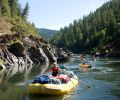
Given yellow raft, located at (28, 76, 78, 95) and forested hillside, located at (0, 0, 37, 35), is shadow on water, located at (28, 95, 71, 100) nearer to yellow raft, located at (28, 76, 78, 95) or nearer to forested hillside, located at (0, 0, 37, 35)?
yellow raft, located at (28, 76, 78, 95)

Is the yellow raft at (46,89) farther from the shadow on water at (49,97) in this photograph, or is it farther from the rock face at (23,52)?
the rock face at (23,52)

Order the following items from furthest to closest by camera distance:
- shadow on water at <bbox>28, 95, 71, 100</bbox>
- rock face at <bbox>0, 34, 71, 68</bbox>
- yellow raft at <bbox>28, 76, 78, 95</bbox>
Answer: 1. rock face at <bbox>0, 34, 71, 68</bbox>
2. yellow raft at <bbox>28, 76, 78, 95</bbox>
3. shadow on water at <bbox>28, 95, 71, 100</bbox>

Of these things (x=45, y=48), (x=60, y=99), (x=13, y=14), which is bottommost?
Result: (x=60, y=99)

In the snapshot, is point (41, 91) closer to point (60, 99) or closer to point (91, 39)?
point (60, 99)

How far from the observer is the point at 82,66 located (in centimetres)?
7244

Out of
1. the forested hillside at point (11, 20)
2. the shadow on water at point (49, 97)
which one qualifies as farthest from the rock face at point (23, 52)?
the shadow on water at point (49, 97)

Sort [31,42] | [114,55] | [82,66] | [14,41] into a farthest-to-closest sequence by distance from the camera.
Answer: [114,55] → [31,42] → [14,41] → [82,66]

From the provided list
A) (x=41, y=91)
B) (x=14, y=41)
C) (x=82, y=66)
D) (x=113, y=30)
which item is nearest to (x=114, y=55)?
(x=113, y=30)

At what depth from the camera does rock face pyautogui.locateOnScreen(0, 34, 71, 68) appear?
8338 centimetres

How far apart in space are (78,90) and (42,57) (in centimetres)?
6088

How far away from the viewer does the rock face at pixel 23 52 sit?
274 ft

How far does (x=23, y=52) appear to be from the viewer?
297ft

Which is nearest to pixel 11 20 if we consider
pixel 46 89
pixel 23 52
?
pixel 23 52

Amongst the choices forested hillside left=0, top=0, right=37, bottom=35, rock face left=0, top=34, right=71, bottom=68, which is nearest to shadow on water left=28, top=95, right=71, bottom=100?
rock face left=0, top=34, right=71, bottom=68
